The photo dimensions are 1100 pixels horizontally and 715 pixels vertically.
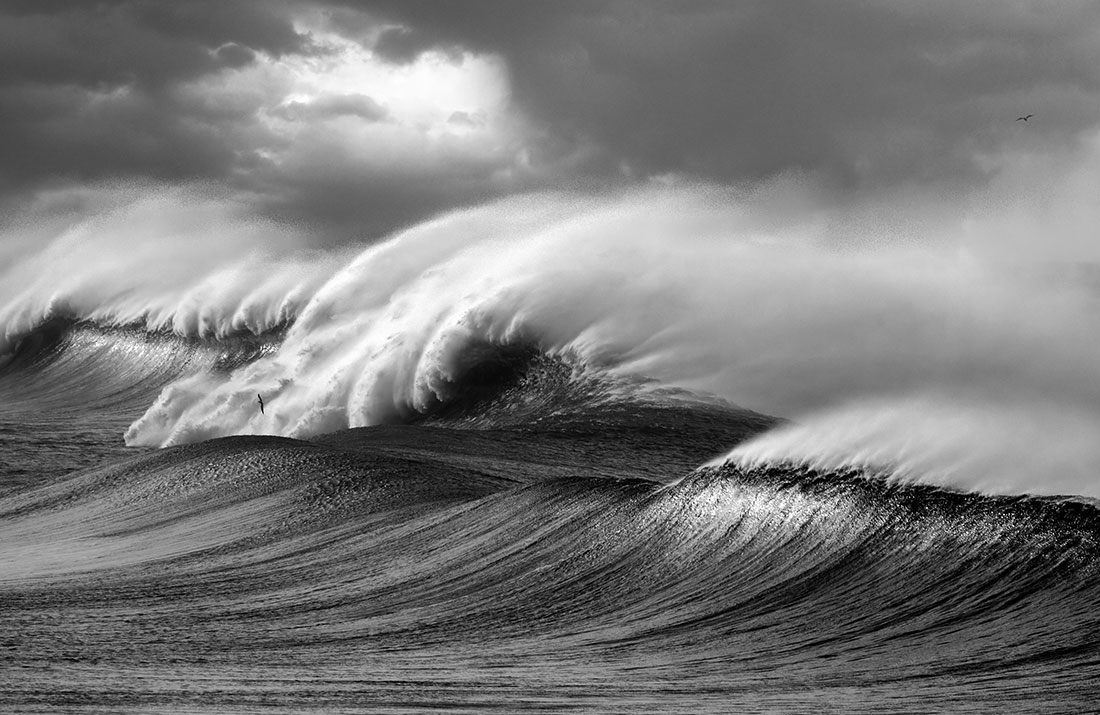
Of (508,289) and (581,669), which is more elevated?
(508,289)

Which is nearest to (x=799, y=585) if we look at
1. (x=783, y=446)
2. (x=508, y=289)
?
(x=783, y=446)

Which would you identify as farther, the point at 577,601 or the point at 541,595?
the point at 541,595

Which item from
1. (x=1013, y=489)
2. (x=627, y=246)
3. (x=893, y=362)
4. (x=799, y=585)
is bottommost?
(x=799, y=585)

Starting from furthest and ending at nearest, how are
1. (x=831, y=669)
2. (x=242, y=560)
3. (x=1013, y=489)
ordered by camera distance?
(x=242, y=560) < (x=1013, y=489) < (x=831, y=669)

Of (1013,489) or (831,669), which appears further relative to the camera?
(1013,489)

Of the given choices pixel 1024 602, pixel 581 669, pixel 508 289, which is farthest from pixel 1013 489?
pixel 508 289

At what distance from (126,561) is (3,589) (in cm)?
167

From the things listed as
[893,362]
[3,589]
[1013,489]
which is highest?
[893,362]

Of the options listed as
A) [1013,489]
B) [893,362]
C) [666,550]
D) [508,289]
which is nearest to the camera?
[1013,489]

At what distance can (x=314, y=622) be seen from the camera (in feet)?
29.2

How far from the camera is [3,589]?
10008mm

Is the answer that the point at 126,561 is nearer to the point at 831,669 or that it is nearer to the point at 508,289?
the point at 831,669

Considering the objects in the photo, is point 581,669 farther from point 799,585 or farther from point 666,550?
point 666,550

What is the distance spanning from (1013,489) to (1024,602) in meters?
1.33
